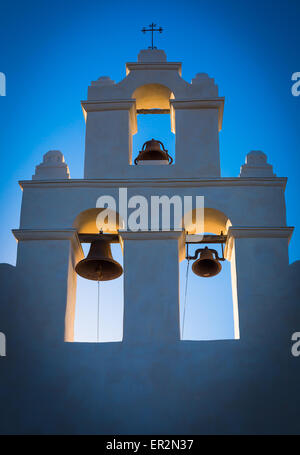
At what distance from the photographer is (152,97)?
11.9m

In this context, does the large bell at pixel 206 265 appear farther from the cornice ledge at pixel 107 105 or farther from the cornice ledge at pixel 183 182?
the cornice ledge at pixel 107 105

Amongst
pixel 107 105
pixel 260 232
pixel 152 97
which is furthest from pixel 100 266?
pixel 152 97

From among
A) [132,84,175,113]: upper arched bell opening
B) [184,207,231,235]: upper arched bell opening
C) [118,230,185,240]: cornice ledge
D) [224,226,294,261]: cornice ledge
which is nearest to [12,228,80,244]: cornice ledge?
[118,230,185,240]: cornice ledge

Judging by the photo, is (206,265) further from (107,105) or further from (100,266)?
(107,105)

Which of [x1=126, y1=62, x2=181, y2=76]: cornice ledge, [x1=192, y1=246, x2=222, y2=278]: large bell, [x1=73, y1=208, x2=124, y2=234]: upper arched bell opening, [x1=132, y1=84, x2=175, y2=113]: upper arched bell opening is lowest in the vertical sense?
[x1=192, y1=246, x2=222, y2=278]: large bell

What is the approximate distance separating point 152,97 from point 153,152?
87cm

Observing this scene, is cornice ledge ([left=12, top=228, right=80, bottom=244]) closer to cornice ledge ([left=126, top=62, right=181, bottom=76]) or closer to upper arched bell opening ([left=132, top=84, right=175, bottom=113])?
upper arched bell opening ([left=132, top=84, right=175, bottom=113])

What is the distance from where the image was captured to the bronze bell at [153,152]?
11539 mm

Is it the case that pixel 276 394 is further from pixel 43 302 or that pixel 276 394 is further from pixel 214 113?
pixel 214 113

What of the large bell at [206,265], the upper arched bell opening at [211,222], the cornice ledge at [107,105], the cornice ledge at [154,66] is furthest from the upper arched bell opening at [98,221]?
the cornice ledge at [154,66]

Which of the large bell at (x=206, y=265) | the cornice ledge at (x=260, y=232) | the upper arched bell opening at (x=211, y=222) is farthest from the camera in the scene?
the large bell at (x=206, y=265)

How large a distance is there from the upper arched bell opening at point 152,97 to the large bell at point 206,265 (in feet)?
7.71

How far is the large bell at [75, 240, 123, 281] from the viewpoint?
10.3m

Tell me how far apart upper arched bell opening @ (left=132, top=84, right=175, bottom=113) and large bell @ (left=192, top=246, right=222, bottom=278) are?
2.35 meters
